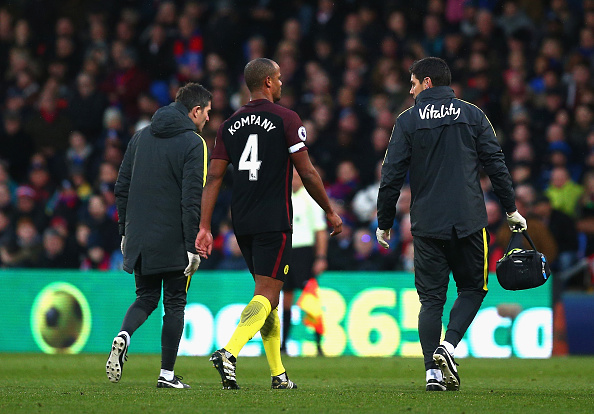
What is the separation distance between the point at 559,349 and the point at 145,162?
21.2 feet

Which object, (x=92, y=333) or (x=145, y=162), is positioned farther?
(x=92, y=333)

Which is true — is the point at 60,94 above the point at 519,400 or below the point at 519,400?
above

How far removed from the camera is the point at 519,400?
6328mm

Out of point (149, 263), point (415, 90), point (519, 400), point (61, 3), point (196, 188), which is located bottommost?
point (519, 400)

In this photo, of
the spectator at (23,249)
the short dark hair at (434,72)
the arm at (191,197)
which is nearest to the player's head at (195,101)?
the arm at (191,197)

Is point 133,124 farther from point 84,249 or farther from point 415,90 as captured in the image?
point 415,90

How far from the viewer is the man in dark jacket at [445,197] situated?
6.88 metres

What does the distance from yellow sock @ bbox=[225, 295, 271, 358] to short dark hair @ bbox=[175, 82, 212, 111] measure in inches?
65.0

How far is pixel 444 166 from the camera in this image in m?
6.94

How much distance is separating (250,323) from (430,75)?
2.10 m

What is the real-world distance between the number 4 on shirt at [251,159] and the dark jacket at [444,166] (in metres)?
0.86

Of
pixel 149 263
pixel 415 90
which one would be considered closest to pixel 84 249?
pixel 149 263

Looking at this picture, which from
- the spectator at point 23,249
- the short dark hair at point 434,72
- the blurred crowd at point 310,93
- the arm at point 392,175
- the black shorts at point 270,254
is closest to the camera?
the black shorts at point 270,254

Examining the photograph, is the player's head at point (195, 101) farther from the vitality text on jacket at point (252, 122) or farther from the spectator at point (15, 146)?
the spectator at point (15, 146)
